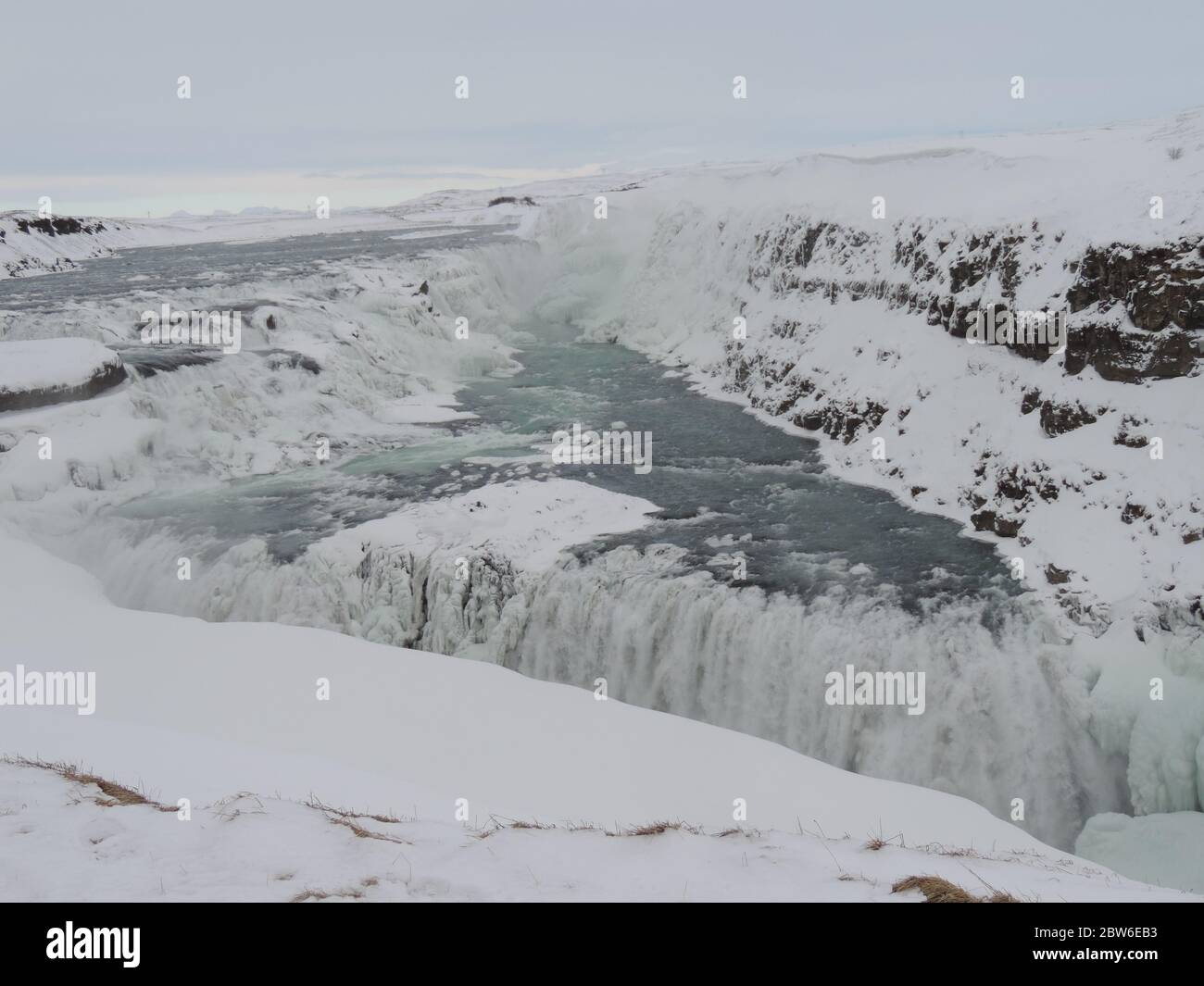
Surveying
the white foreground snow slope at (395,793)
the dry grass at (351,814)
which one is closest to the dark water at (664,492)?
the white foreground snow slope at (395,793)

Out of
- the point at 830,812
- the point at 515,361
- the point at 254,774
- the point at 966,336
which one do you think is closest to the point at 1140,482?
the point at 966,336

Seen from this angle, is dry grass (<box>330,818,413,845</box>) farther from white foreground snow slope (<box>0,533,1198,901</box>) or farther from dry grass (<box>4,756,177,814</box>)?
dry grass (<box>4,756,177,814</box>)

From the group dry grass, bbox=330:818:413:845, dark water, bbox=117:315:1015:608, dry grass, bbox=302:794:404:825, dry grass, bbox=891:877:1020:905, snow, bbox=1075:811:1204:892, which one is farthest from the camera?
dark water, bbox=117:315:1015:608

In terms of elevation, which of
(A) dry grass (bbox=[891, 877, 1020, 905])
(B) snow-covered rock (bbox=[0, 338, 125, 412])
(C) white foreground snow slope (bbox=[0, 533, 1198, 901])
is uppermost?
(B) snow-covered rock (bbox=[0, 338, 125, 412])

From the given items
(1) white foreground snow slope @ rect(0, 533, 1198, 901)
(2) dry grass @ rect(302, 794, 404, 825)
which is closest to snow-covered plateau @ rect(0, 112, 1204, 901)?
(1) white foreground snow slope @ rect(0, 533, 1198, 901)

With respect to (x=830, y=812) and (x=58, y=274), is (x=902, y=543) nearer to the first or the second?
(x=830, y=812)

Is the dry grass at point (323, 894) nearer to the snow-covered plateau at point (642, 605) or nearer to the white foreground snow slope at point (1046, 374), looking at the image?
the snow-covered plateau at point (642, 605)
